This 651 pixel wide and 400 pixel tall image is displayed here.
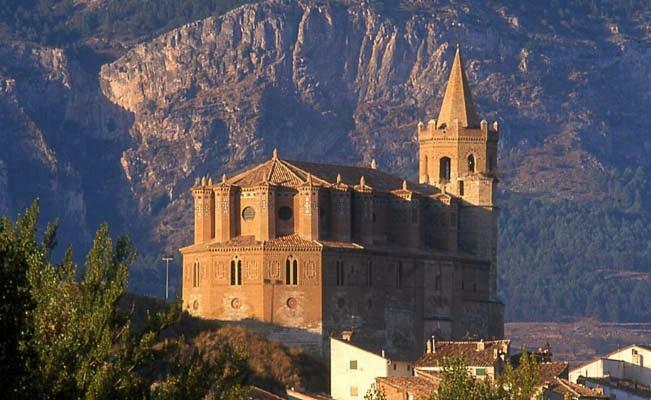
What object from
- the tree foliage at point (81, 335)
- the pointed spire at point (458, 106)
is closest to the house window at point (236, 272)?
the pointed spire at point (458, 106)

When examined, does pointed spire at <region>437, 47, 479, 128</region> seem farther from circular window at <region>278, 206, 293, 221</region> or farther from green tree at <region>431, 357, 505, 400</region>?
green tree at <region>431, 357, 505, 400</region>

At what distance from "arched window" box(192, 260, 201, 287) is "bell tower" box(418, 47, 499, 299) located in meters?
14.5

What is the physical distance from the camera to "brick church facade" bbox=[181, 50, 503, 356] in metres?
125

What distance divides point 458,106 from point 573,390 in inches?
2138

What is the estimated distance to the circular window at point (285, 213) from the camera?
5017 inches

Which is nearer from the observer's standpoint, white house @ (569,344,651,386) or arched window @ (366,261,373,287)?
white house @ (569,344,651,386)

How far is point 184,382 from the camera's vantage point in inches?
1989

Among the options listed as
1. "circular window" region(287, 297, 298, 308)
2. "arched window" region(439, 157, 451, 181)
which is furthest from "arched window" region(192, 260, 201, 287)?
"arched window" region(439, 157, 451, 181)

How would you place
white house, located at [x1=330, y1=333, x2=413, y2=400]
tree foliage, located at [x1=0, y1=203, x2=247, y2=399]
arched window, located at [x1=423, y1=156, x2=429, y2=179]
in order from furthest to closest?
arched window, located at [x1=423, y1=156, x2=429, y2=179], white house, located at [x1=330, y1=333, x2=413, y2=400], tree foliage, located at [x1=0, y1=203, x2=247, y2=399]

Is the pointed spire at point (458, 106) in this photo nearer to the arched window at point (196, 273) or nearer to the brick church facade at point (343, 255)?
the brick church facade at point (343, 255)

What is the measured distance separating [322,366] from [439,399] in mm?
58257

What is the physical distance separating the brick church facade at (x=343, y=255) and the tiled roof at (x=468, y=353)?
590 inches

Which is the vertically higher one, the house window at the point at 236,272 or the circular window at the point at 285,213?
the circular window at the point at 285,213

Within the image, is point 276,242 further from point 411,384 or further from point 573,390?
point 573,390
